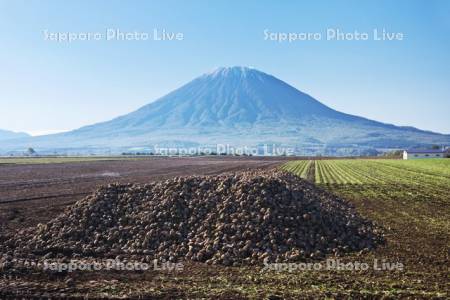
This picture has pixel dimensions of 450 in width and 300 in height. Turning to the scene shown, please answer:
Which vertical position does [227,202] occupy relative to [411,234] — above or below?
above

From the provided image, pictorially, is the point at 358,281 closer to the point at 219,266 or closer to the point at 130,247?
the point at 219,266

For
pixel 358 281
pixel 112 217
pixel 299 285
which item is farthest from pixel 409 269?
pixel 112 217

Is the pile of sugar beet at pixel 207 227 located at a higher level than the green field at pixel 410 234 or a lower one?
higher

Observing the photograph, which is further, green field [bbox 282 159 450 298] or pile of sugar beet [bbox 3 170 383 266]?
pile of sugar beet [bbox 3 170 383 266]

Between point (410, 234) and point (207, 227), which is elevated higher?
point (207, 227)

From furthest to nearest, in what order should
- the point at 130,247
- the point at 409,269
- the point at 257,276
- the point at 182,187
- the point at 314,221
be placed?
the point at 182,187 < the point at 314,221 < the point at 130,247 < the point at 409,269 < the point at 257,276

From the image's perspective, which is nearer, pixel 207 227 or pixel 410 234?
pixel 207 227

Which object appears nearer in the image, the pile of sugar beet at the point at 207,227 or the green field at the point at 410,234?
the green field at the point at 410,234

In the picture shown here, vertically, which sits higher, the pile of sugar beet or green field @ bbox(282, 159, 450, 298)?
the pile of sugar beet
